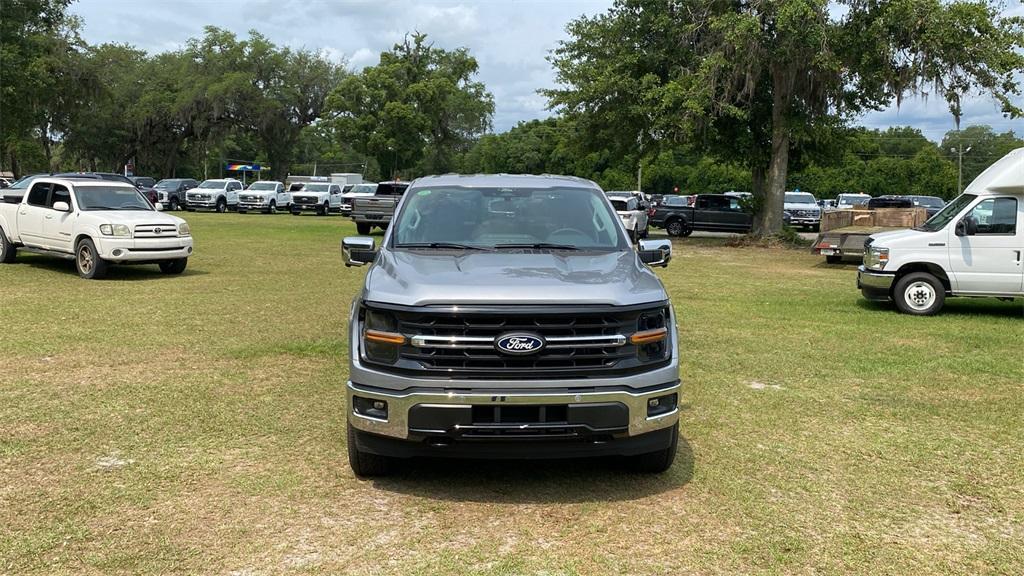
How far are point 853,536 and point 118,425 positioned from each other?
4.73 metres

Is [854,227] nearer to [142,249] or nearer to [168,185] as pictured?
[142,249]

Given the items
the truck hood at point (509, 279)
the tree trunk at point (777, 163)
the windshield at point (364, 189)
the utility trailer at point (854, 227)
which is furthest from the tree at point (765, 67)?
the truck hood at point (509, 279)

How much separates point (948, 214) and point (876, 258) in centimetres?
113

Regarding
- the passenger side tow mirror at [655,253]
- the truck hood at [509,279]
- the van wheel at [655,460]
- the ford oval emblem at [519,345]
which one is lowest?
the van wheel at [655,460]

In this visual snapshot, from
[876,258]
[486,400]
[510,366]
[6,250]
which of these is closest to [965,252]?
[876,258]

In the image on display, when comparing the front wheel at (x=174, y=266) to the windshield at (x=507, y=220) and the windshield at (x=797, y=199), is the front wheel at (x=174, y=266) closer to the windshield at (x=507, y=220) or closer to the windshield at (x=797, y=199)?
the windshield at (x=507, y=220)

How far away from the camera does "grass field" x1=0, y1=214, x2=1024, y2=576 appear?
4117 mm

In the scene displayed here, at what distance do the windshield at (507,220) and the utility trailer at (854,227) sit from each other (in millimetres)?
14599

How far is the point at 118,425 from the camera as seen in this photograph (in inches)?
238

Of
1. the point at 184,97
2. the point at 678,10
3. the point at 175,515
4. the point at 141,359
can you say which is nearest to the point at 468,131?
the point at 184,97

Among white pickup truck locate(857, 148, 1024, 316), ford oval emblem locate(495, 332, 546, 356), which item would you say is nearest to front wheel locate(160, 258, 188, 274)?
white pickup truck locate(857, 148, 1024, 316)

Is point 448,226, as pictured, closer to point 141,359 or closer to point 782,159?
point 141,359

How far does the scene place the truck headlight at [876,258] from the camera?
1227 cm

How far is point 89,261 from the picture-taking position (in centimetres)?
1465
